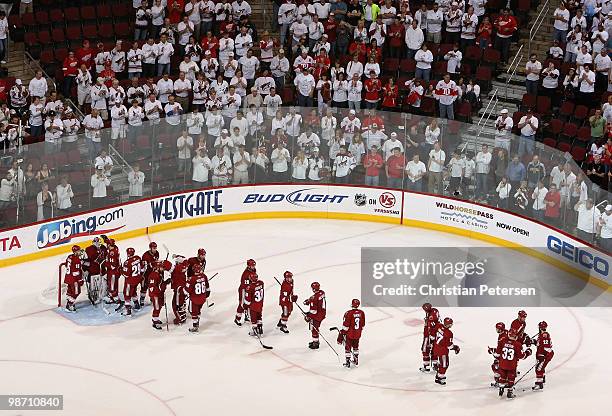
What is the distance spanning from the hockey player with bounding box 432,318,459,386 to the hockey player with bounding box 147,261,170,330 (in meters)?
4.37

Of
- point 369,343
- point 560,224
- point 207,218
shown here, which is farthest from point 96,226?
point 560,224

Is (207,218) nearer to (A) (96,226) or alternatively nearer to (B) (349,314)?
(A) (96,226)

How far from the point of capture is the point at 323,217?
84.2 feet

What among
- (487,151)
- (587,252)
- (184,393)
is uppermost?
(487,151)

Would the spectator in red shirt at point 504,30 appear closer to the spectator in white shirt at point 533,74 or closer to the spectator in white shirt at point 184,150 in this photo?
the spectator in white shirt at point 533,74

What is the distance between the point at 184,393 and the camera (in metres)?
18.2

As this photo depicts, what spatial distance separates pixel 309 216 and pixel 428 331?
7317 mm

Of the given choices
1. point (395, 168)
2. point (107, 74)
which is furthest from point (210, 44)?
point (395, 168)

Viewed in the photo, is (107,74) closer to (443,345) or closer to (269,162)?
(269,162)

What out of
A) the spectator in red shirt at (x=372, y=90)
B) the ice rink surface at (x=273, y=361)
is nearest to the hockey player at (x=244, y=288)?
the ice rink surface at (x=273, y=361)

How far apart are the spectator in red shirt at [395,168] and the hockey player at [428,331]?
6628 mm

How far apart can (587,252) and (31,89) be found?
1123 centimetres

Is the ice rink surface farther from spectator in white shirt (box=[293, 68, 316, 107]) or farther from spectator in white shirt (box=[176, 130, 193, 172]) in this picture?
spectator in white shirt (box=[293, 68, 316, 107])

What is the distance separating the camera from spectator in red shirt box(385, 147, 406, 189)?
25.0m
